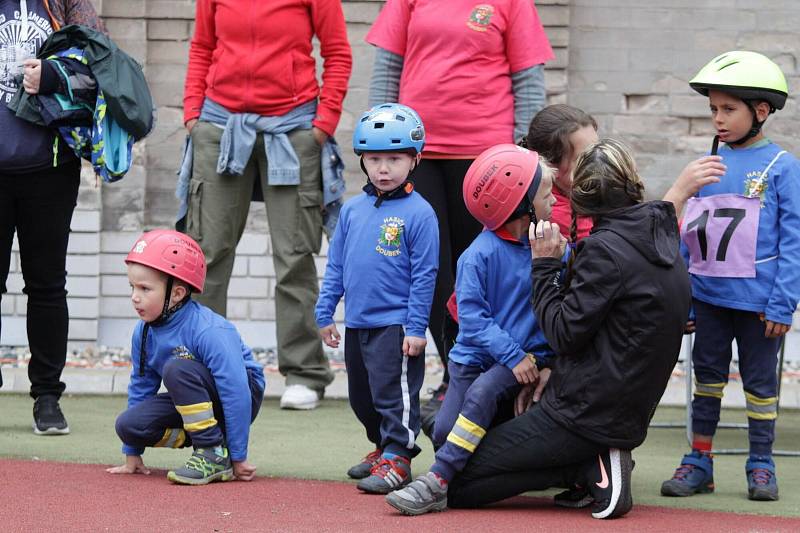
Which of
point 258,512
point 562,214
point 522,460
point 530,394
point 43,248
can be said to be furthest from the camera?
point 43,248

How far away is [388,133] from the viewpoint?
527 centimetres

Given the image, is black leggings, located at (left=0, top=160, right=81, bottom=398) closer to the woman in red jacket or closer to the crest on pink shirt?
the woman in red jacket

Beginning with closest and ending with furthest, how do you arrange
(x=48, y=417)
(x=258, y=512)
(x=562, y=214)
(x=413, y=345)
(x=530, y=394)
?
(x=258, y=512), (x=530, y=394), (x=413, y=345), (x=562, y=214), (x=48, y=417)

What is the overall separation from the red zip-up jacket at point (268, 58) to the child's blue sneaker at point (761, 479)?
9.14ft

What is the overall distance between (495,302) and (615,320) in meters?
0.45

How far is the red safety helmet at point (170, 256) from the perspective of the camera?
5289 millimetres

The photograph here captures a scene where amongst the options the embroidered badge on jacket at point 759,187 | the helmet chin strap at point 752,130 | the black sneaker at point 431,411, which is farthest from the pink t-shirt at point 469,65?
the embroidered badge on jacket at point 759,187

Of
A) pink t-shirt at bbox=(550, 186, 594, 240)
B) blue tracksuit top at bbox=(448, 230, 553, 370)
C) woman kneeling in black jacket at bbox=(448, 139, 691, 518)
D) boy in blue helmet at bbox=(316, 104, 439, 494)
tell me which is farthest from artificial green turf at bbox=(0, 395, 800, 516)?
pink t-shirt at bbox=(550, 186, 594, 240)

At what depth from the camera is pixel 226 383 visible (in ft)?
17.4

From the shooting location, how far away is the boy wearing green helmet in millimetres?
5359

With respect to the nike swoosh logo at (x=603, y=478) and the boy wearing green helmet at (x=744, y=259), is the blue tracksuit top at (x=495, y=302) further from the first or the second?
the boy wearing green helmet at (x=744, y=259)

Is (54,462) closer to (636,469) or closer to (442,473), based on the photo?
(442,473)

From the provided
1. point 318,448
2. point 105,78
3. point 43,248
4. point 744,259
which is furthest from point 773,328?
point 43,248

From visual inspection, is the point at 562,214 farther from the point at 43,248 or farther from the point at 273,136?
the point at 43,248
